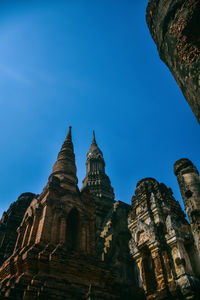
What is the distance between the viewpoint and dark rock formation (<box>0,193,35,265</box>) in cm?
1416

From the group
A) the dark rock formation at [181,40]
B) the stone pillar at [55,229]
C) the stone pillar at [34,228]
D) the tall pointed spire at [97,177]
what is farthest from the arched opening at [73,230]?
the tall pointed spire at [97,177]

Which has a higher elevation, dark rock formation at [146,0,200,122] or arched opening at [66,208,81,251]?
arched opening at [66,208,81,251]

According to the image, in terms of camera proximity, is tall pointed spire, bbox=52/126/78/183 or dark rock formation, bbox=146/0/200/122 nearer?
dark rock formation, bbox=146/0/200/122

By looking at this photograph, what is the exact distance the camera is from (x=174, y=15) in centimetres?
281

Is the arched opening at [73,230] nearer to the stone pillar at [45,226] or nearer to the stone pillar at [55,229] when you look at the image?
the stone pillar at [55,229]

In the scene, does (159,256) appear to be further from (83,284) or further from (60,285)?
(60,285)

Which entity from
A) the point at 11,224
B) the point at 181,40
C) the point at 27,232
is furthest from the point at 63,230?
the point at 181,40

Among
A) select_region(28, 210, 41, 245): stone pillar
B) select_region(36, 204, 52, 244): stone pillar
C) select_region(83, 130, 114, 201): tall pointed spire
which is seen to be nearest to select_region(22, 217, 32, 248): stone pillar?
select_region(28, 210, 41, 245): stone pillar

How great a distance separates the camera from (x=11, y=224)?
15.8 meters

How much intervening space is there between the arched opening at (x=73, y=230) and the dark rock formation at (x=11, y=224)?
4079mm

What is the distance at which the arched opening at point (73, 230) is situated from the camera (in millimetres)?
11744

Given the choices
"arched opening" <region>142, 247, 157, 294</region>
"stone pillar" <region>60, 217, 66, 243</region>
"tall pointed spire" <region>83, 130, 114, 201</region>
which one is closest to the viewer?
"stone pillar" <region>60, 217, 66, 243</region>

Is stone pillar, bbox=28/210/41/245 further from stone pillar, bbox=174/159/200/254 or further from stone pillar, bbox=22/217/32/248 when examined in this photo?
stone pillar, bbox=174/159/200/254

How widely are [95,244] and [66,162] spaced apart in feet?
19.5
